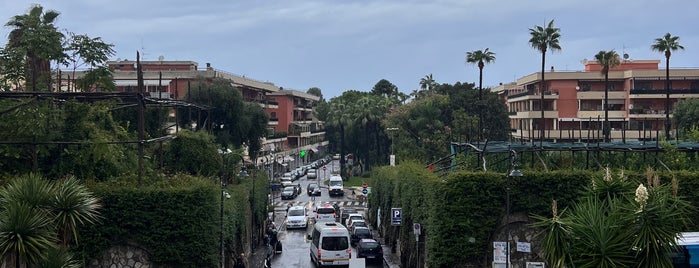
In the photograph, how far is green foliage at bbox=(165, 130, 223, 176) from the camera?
3531 cm

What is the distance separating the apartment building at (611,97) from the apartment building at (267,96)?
105 ft

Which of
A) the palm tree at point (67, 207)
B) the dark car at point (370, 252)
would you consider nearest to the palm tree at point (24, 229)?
the palm tree at point (67, 207)

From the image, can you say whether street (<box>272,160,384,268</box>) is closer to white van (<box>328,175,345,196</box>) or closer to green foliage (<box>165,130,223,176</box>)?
white van (<box>328,175,345,196</box>)

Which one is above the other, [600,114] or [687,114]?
[600,114]

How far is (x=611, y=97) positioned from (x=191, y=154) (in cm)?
5465

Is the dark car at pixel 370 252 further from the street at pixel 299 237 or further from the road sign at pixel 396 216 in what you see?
the road sign at pixel 396 216

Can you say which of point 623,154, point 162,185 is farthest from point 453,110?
point 162,185

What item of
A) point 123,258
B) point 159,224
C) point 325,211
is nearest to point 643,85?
point 325,211

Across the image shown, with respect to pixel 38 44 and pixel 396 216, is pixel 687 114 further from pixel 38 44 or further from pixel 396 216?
pixel 38 44

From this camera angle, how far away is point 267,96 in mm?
107625

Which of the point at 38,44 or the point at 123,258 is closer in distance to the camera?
the point at 123,258

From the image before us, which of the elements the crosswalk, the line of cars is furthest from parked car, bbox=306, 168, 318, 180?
the line of cars

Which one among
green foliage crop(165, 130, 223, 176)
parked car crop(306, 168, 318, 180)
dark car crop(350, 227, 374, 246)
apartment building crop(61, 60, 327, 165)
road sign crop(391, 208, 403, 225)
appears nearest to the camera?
road sign crop(391, 208, 403, 225)

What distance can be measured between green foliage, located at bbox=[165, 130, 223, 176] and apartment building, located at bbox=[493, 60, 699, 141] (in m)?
43.3
